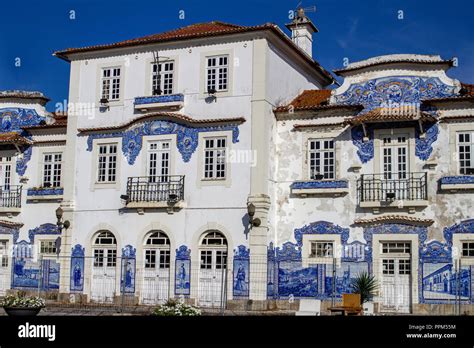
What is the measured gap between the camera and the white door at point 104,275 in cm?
2694

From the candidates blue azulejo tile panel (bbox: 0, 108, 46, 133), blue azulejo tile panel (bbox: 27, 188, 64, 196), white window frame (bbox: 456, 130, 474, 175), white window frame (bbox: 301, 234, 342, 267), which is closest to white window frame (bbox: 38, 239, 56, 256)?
blue azulejo tile panel (bbox: 27, 188, 64, 196)

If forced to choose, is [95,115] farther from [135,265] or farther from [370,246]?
[370,246]

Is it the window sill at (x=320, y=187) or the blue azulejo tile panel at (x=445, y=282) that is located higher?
the window sill at (x=320, y=187)

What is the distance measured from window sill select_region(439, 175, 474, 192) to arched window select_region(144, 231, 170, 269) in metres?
9.15

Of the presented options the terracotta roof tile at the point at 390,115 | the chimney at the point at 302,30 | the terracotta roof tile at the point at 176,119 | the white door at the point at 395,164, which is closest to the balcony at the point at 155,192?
the terracotta roof tile at the point at 176,119

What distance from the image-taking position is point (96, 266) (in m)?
27.4

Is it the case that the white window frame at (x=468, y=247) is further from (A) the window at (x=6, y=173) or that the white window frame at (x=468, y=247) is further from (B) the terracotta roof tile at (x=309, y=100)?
(A) the window at (x=6, y=173)

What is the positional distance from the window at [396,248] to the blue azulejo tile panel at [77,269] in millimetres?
10276

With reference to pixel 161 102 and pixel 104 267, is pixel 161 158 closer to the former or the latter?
pixel 161 102

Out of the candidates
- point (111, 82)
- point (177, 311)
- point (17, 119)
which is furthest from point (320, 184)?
point (17, 119)

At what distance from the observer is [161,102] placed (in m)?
27.0

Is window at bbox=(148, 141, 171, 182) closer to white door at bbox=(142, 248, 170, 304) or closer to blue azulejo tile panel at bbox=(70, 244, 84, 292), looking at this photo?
white door at bbox=(142, 248, 170, 304)

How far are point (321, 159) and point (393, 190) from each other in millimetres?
2622

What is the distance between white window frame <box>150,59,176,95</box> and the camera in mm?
27391
